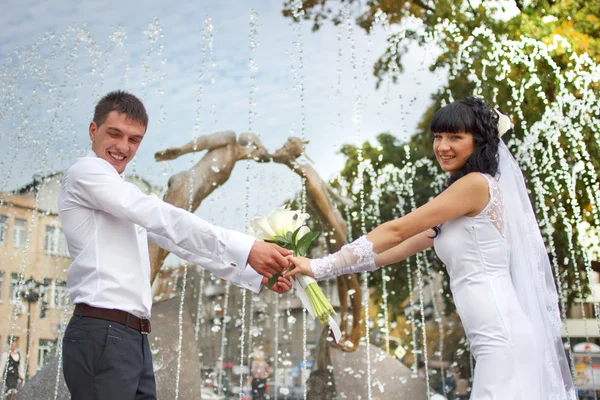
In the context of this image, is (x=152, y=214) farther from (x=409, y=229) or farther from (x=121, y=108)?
(x=409, y=229)

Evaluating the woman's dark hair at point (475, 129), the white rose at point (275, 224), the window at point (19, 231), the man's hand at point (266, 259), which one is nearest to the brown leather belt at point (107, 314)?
the man's hand at point (266, 259)

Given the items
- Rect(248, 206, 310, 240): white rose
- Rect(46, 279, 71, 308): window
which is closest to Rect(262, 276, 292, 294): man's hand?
Rect(248, 206, 310, 240): white rose

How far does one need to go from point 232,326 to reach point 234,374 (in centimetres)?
220

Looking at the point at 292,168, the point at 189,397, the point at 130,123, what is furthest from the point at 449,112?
the point at 292,168

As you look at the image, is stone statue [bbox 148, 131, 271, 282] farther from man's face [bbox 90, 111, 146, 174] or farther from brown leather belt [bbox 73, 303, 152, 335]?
brown leather belt [bbox 73, 303, 152, 335]

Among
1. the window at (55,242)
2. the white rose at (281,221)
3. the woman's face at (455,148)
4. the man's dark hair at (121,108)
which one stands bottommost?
the white rose at (281,221)

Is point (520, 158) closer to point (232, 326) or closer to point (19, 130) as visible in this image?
point (19, 130)

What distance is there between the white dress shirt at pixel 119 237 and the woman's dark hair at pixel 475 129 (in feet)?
→ 3.63

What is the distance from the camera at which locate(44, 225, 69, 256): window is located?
19438 mm

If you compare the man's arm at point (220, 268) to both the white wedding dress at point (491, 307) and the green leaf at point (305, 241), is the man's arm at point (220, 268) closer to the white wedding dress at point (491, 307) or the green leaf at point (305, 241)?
the green leaf at point (305, 241)

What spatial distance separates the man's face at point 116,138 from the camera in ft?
9.27

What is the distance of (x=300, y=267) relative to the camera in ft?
10.4

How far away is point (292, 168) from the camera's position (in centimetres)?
888

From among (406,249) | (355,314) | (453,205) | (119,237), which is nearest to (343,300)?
(355,314)
